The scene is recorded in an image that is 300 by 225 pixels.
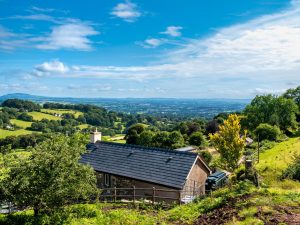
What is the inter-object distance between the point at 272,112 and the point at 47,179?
6652cm

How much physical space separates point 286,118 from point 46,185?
6664cm

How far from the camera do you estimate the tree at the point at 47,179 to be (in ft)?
43.9

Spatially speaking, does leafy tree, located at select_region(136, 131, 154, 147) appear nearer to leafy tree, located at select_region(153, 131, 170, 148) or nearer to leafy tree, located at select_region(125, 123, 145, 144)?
leafy tree, located at select_region(153, 131, 170, 148)

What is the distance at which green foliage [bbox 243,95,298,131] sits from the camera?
67812mm

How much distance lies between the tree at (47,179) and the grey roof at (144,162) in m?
9.31

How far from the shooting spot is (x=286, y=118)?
6788 centimetres

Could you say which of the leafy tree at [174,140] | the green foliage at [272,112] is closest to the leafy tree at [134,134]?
the leafy tree at [174,140]

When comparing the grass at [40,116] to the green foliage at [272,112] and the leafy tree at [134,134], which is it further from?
the green foliage at [272,112]

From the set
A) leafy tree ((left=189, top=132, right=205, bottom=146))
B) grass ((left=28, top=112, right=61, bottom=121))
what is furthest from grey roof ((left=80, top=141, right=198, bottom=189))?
grass ((left=28, top=112, right=61, bottom=121))

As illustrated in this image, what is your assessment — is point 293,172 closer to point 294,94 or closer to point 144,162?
point 144,162

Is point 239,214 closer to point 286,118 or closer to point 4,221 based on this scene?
point 4,221

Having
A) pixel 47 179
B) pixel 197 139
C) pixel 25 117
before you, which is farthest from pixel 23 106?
pixel 47 179

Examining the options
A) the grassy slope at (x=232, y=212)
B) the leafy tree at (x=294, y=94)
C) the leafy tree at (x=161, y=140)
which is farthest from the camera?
the leafy tree at (x=294, y=94)

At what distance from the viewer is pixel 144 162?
25.3 m
